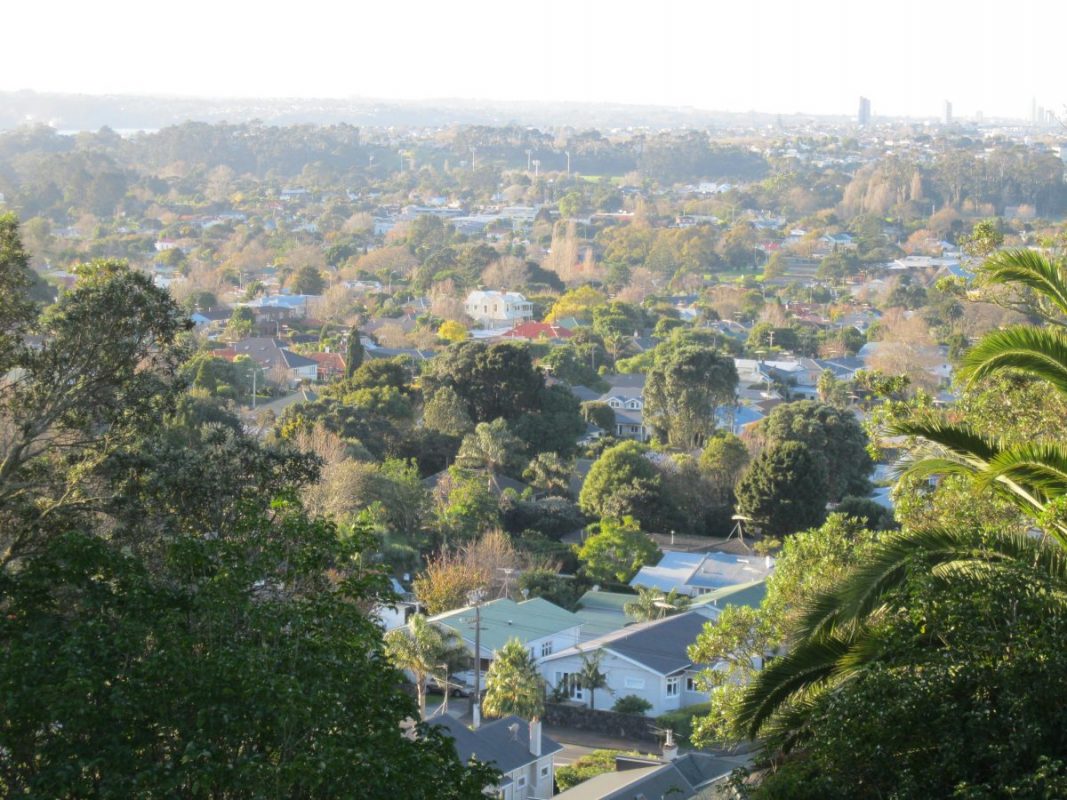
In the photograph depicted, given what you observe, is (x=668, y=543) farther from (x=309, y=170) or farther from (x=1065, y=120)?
(x=309, y=170)

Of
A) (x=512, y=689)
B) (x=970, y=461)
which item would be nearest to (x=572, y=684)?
(x=512, y=689)

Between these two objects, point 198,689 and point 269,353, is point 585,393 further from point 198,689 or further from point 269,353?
point 198,689

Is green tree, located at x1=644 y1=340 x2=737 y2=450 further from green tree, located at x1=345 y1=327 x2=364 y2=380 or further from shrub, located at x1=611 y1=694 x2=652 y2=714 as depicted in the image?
shrub, located at x1=611 y1=694 x2=652 y2=714

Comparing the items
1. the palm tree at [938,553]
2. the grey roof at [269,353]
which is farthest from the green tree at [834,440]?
the palm tree at [938,553]

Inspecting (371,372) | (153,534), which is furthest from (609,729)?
(371,372)

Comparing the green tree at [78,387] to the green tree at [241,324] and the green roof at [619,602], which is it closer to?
the green roof at [619,602]

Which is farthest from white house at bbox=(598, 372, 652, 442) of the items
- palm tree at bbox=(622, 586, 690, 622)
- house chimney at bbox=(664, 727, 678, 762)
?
house chimney at bbox=(664, 727, 678, 762)
